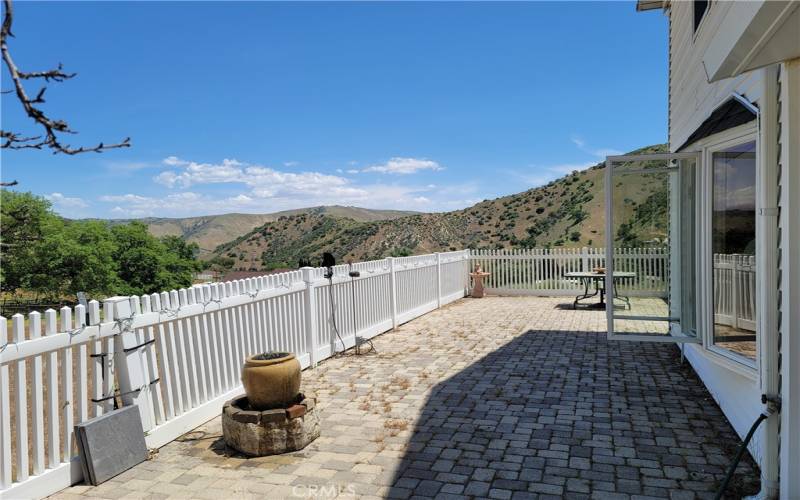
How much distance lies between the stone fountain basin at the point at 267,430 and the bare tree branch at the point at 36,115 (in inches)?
122

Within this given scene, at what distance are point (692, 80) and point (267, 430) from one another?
612 cm

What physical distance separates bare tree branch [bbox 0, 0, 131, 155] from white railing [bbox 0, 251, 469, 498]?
2.33m

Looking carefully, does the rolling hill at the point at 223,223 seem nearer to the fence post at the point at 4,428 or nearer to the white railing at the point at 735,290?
the white railing at the point at 735,290

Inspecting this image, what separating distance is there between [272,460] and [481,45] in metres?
12.5

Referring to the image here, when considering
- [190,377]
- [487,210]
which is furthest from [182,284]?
[190,377]

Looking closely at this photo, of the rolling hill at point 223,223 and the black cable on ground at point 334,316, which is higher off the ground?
the rolling hill at point 223,223

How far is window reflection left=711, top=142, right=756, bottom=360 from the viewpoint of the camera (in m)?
3.84

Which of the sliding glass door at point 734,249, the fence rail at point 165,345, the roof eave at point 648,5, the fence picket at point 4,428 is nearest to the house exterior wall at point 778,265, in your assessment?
the sliding glass door at point 734,249

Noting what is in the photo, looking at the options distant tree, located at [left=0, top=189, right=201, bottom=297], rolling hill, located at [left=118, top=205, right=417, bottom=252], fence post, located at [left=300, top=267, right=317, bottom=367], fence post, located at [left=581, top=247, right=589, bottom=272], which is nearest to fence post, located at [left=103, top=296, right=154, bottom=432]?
fence post, located at [left=300, top=267, right=317, bottom=367]

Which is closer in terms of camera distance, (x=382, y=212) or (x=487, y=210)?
(x=487, y=210)

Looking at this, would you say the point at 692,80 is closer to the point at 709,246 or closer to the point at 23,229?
the point at 709,246

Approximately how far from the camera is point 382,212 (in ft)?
492

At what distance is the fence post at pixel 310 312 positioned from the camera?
23.0 ft

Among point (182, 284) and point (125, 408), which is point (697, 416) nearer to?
point (125, 408)
